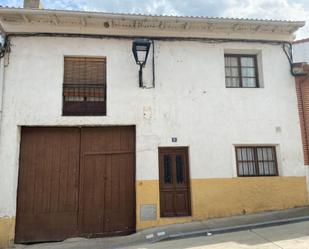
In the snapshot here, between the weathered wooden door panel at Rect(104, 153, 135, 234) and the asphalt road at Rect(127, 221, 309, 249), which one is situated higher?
the weathered wooden door panel at Rect(104, 153, 135, 234)

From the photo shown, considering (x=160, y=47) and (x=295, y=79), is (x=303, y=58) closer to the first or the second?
(x=295, y=79)

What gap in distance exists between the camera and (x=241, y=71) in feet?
27.8

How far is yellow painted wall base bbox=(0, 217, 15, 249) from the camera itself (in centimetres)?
672

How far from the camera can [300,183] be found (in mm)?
7879

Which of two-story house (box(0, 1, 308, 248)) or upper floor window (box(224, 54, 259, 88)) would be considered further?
upper floor window (box(224, 54, 259, 88))

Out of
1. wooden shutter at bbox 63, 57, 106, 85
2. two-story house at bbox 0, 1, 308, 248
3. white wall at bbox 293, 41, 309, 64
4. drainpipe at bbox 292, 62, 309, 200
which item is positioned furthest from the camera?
white wall at bbox 293, 41, 309, 64

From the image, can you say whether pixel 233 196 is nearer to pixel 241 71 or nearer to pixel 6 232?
pixel 241 71

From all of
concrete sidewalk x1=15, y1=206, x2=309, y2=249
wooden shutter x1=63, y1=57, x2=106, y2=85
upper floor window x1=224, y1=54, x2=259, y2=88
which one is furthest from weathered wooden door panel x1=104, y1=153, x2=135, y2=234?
upper floor window x1=224, y1=54, x2=259, y2=88

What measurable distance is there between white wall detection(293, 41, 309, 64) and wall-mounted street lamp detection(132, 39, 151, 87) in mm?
6793

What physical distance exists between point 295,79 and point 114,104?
550cm

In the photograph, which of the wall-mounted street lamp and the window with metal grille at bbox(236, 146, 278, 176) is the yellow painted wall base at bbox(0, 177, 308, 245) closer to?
the window with metal grille at bbox(236, 146, 278, 176)

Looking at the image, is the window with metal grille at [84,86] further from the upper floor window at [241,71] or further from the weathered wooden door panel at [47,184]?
the upper floor window at [241,71]

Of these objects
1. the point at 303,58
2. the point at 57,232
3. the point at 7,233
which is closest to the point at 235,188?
the point at 57,232

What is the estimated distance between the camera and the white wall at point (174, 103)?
289 inches
